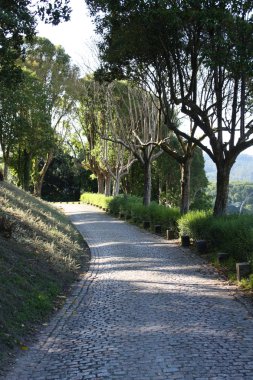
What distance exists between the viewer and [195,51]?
1430 cm

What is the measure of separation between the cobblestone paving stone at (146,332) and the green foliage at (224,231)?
94 cm

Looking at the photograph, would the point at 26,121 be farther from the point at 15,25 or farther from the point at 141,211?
the point at 15,25

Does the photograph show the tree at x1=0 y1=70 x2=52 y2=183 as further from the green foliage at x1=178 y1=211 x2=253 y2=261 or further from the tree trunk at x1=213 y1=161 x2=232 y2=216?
the tree trunk at x1=213 y1=161 x2=232 y2=216

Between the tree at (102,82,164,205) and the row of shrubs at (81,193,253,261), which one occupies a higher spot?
the tree at (102,82,164,205)

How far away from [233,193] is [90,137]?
63243 millimetres

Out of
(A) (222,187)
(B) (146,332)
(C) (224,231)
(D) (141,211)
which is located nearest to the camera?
(B) (146,332)

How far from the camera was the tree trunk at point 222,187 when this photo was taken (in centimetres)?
1479

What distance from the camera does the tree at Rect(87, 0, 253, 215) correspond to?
472 inches

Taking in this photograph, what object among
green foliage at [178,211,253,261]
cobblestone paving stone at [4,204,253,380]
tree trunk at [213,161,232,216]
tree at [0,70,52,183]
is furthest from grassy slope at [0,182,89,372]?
tree at [0,70,52,183]

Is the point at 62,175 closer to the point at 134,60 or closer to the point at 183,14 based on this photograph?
the point at 134,60

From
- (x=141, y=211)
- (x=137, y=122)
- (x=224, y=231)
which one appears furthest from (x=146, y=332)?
(x=137, y=122)

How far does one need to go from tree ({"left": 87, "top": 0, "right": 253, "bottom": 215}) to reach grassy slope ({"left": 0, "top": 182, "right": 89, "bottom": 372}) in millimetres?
5772

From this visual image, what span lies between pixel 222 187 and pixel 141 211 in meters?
10.1

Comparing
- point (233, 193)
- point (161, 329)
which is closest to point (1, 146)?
point (161, 329)
